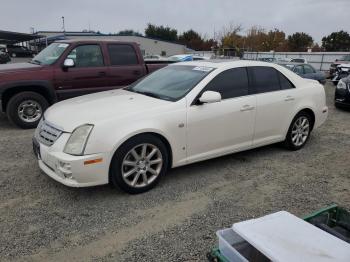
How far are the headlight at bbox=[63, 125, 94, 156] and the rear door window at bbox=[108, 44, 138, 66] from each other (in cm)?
427

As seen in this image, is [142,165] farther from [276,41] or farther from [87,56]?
[276,41]

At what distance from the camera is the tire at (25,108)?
22.2 feet

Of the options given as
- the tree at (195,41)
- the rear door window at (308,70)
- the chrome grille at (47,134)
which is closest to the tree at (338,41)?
the tree at (195,41)

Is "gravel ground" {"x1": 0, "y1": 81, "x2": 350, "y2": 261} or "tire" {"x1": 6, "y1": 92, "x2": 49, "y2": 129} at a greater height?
"tire" {"x1": 6, "y1": 92, "x2": 49, "y2": 129}

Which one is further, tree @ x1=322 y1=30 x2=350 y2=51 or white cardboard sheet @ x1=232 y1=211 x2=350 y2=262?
tree @ x1=322 y1=30 x2=350 y2=51

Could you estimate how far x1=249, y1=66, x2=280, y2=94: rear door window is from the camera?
4.96 meters

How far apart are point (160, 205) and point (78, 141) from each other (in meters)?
1.13

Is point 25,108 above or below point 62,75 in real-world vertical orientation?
below

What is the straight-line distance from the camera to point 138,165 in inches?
153

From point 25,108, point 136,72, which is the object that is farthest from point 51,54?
point 136,72

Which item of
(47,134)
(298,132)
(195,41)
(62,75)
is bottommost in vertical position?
(298,132)

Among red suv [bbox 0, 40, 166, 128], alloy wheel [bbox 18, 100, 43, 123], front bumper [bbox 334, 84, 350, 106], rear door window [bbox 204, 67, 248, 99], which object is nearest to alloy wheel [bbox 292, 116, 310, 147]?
rear door window [bbox 204, 67, 248, 99]

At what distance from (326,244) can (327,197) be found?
214 centimetres

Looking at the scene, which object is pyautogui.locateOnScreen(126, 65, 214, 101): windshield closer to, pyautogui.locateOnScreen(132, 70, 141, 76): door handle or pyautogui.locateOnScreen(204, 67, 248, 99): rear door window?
pyautogui.locateOnScreen(204, 67, 248, 99): rear door window
